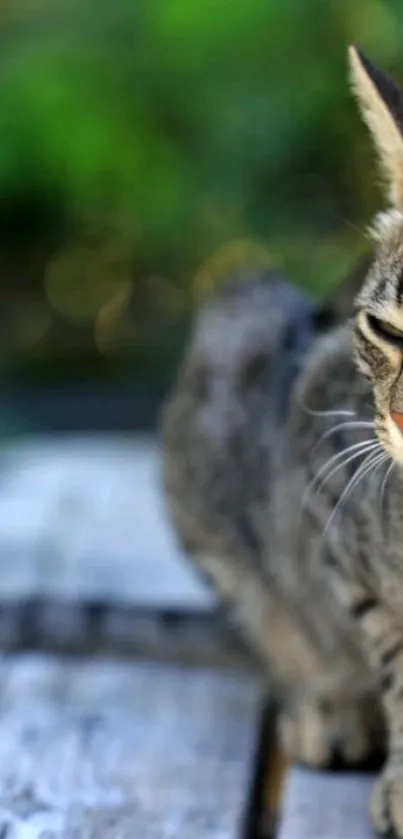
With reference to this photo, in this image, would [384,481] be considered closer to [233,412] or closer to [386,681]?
[386,681]

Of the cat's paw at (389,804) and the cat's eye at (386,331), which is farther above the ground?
the cat's eye at (386,331)

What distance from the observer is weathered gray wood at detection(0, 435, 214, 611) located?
1.75 m

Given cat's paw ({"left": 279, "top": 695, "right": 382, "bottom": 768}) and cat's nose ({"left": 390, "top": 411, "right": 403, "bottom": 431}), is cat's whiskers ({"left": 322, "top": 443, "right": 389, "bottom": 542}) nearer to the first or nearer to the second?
cat's nose ({"left": 390, "top": 411, "right": 403, "bottom": 431})

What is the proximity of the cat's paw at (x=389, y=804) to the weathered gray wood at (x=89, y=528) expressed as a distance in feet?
1.76

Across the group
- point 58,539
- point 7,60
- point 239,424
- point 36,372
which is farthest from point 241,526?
point 36,372

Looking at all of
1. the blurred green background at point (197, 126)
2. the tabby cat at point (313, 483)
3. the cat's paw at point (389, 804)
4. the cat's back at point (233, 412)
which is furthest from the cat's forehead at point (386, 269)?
the blurred green background at point (197, 126)

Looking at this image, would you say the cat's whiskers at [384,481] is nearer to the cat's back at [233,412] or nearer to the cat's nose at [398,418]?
the cat's nose at [398,418]

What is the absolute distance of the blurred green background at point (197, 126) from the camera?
2559 millimetres

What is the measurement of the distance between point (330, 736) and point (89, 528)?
73 cm

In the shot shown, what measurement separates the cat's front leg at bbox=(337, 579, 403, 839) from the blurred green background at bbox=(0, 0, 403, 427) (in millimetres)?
1264

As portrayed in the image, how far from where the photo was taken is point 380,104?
1154 mm

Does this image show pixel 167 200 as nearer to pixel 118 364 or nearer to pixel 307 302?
pixel 118 364

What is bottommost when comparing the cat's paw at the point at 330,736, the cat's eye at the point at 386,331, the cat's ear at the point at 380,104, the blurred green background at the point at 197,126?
the cat's paw at the point at 330,736

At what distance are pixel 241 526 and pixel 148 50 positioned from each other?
4.73ft
